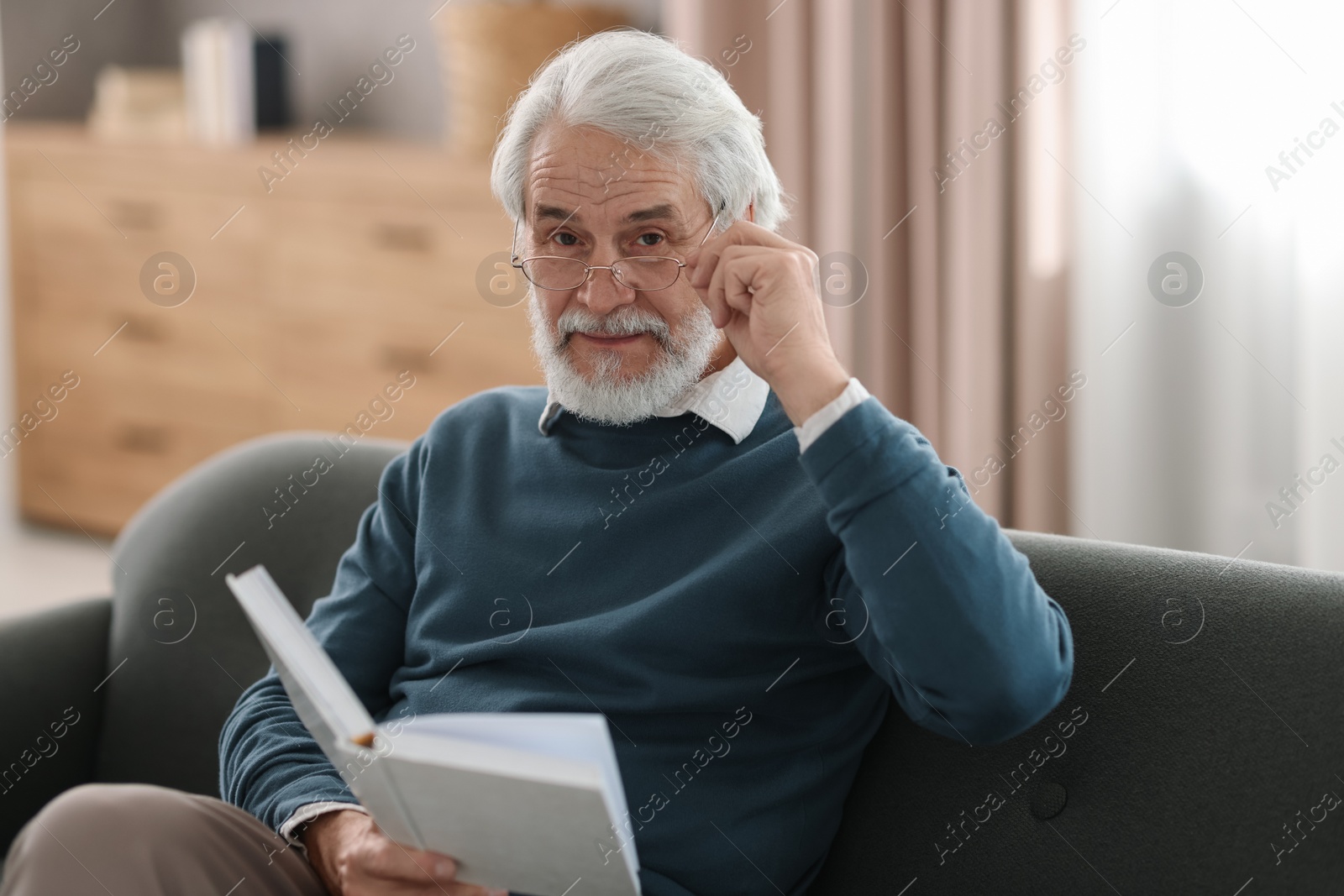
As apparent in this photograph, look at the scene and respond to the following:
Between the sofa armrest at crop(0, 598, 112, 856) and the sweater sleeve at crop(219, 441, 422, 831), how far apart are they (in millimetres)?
330

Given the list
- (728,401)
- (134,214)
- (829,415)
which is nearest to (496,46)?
(134,214)

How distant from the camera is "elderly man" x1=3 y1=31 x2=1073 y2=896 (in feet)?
3.79

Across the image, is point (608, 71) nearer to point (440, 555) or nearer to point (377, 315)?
point (440, 555)

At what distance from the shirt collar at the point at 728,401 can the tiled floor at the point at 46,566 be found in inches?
108

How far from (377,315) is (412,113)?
815 millimetres

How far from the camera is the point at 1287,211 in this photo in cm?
235

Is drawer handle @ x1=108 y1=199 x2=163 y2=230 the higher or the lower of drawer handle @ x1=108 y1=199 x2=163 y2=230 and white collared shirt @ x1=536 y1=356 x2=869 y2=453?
the lower

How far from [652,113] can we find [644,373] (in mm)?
279

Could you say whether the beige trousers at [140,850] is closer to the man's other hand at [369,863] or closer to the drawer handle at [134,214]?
the man's other hand at [369,863]

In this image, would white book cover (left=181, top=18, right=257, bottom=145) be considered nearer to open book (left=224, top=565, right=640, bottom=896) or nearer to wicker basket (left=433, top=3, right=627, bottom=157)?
wicker basket (left=433, top=3, right=627, bottom=157)

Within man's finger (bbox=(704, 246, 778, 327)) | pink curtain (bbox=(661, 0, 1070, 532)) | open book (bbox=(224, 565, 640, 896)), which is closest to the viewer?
open book (bbox=(224, 565, 640, 896))

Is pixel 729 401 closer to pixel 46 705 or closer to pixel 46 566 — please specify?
pixel 46 705

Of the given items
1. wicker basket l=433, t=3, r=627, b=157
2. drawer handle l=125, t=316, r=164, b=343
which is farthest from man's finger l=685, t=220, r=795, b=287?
drawer handle l=125, t=316, r=164, b=343

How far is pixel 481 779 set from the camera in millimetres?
960
